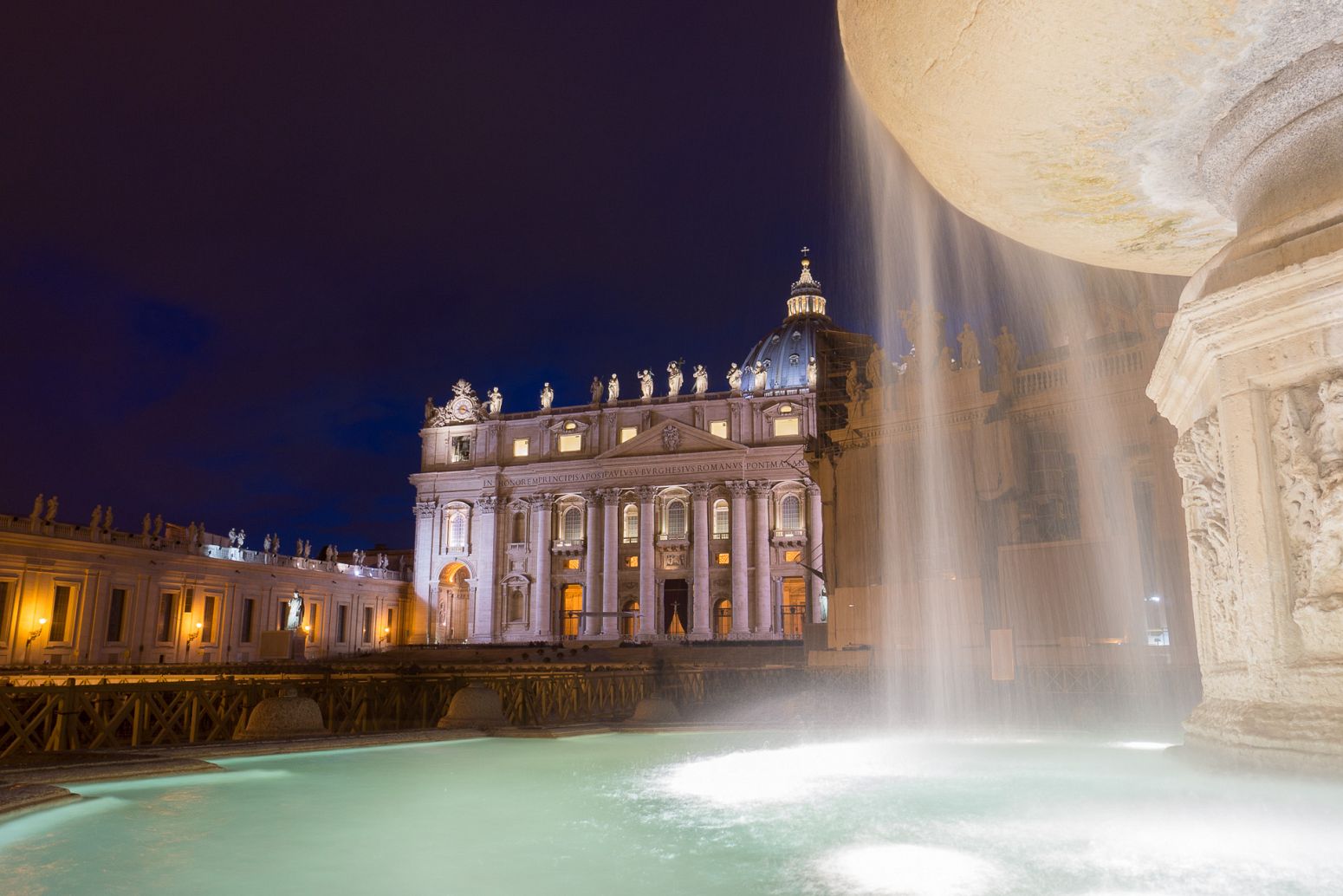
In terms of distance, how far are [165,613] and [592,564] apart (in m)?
27.1

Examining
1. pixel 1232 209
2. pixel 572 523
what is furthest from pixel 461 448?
pixel 1232 209

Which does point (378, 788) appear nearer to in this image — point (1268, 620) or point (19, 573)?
point (1268, 620)

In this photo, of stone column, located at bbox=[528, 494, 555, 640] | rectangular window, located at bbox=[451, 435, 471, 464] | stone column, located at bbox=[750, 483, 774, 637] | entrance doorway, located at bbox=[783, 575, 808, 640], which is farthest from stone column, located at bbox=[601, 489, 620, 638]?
rectangular window, located at bbox=[451, 435, 471, 464]

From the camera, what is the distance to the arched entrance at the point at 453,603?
69.8m

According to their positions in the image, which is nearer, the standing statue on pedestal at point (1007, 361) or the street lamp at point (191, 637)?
the standing statue on pedestal at point (1007, 361)

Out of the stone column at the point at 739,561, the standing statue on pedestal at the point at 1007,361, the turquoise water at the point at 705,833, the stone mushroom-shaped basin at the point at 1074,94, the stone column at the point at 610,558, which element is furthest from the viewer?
the stone column at the point at 610,558

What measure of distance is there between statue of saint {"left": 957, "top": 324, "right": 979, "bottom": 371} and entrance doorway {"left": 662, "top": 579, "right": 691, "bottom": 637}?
44247 mm

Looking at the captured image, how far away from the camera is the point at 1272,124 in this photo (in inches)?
198

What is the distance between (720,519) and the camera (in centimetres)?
6519

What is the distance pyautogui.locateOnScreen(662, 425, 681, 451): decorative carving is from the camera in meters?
65.8

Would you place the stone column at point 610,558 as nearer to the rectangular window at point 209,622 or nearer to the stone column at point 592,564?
the stone column at point 592,564

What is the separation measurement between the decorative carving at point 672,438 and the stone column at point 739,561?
4874mm

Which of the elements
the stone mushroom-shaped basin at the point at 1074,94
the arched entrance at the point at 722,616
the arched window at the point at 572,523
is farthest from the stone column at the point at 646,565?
the stone mushroom-shaped basin at the point at 1074,94

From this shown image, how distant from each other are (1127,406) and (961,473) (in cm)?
430
